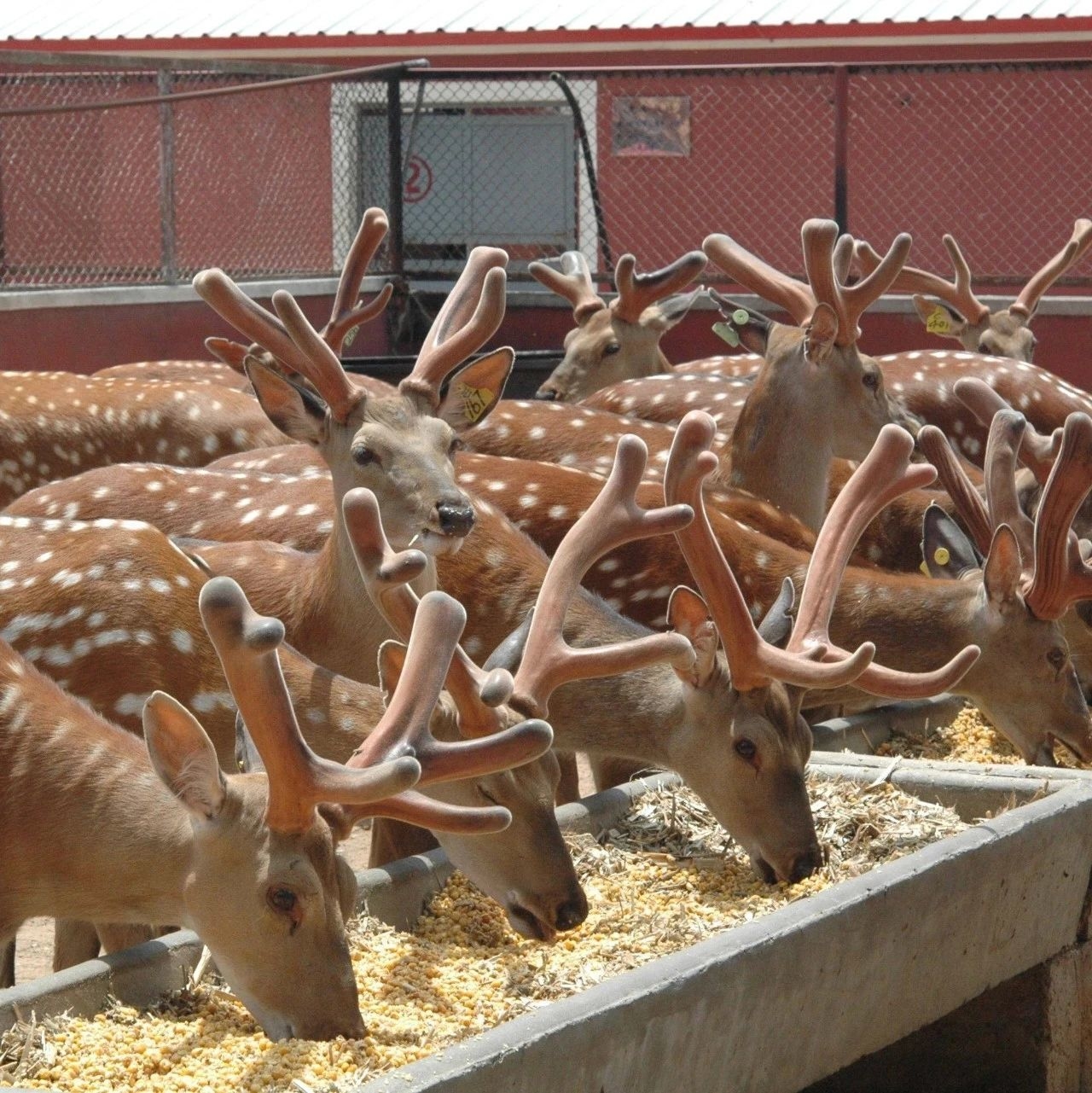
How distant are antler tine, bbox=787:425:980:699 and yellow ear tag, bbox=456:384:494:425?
1.18 m

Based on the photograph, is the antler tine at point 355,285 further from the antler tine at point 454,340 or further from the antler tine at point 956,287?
the antler tine at point 956,287

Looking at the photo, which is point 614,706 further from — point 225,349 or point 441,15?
point 441,15

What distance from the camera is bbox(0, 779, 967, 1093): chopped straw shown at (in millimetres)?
3135

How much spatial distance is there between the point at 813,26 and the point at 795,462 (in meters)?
8.52

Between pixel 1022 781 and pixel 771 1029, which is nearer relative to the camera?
pixel 771 1029

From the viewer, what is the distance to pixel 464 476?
19.6ft

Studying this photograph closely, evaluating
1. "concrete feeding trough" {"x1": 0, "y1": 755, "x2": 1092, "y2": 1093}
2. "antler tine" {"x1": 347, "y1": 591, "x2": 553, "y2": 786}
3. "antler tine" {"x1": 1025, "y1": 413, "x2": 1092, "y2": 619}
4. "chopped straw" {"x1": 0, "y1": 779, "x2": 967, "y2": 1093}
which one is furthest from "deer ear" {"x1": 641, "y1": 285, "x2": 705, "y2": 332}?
"antler tine" {"x1": 347, "y1": 591, "x2": 553, "y2": 786}

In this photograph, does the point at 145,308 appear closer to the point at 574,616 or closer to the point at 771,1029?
the point at 574,616

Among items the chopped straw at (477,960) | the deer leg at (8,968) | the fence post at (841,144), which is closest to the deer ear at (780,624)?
the chopped straw at (477,960)

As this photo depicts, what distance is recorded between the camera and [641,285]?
9617 mm

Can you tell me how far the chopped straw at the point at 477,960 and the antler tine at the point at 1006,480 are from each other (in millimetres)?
1232

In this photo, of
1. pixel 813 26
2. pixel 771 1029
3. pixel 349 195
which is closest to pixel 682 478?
pixel 771 1029

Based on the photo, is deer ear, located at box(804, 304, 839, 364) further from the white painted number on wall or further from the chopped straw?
the white painted number on wall

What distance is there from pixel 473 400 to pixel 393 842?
4.44 ft
